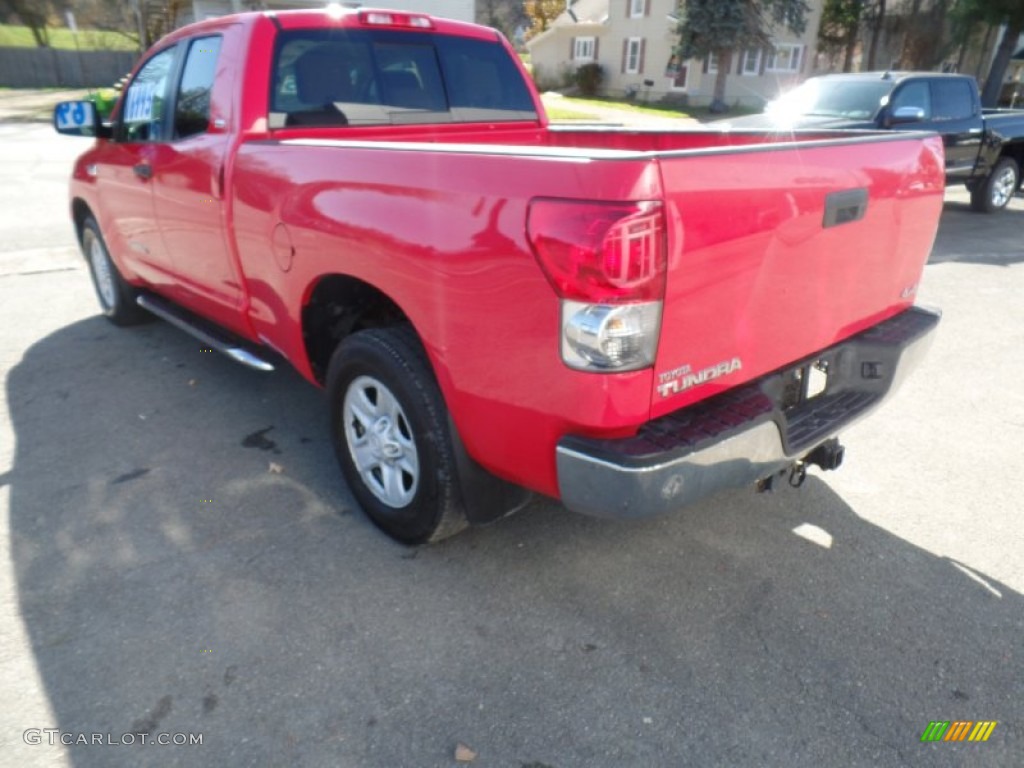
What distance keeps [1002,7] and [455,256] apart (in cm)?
3103

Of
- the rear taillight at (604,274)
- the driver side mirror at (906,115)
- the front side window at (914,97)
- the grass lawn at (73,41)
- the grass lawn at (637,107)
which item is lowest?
the grass lawn at (637,107)

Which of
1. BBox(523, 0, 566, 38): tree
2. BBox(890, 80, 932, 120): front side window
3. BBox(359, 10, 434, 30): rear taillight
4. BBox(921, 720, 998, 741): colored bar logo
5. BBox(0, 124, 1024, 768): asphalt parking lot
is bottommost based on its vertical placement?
BBox(0, 124, 1024, 768): asphalt parking lot

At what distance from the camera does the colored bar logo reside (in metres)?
2.24

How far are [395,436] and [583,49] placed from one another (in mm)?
41042

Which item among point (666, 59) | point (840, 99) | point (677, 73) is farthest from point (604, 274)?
point (666, 59)

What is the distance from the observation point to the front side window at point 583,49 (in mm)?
39094

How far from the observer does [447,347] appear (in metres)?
2.52

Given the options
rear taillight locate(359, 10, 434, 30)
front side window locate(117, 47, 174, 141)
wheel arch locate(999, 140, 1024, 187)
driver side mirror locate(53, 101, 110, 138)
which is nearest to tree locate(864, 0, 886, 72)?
→ wheel arch locate(999, 140, 1024, 187)

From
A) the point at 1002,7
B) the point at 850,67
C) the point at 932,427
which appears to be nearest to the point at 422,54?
the point at 932,427

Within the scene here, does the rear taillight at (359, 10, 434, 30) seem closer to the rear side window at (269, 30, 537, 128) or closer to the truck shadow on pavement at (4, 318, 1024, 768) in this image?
the rear side window at (269, 30, 537, 128)

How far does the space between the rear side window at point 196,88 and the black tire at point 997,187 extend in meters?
11.3

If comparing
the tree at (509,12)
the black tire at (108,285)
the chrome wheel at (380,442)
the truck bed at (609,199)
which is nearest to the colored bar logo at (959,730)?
the truck bed at (609,199)

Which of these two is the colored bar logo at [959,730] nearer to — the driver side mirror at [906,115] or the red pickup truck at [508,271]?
the red pickup truck at [508,271]

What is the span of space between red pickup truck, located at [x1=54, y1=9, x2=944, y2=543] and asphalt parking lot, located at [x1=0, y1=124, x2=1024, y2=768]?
388 millimetres
